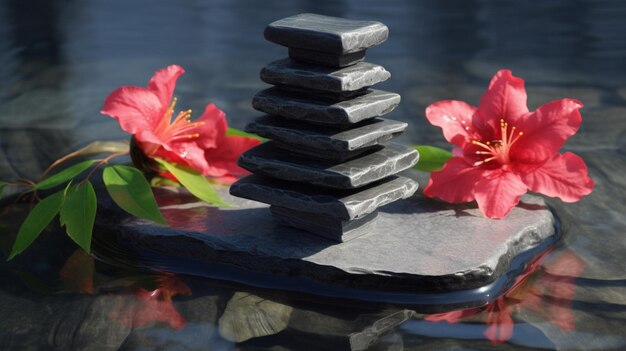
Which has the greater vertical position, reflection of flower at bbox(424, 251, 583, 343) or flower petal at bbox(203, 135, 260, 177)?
flower petal at bbox(203, 135, 260, 177)

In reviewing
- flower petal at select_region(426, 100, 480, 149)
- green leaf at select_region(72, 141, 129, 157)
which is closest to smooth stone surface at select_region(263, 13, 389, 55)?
flower petal at select_region(426, 100, 480, 149)

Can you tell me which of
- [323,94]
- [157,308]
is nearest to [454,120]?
[323,94]

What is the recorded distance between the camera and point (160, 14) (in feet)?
9.54

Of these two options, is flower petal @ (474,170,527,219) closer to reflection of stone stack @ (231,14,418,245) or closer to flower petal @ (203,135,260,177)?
reflection of stone stack @ (231,14,418,245)

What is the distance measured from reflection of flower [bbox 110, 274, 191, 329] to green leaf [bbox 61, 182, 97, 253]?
0.35 ft

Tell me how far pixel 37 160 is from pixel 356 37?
0.75 meters

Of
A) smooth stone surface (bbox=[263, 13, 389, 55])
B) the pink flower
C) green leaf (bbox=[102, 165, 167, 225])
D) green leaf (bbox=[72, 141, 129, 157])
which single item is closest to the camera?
smooth stone surface (bbox=[263, 13, 389, 55])

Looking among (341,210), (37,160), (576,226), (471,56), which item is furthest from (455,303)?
(471,56)

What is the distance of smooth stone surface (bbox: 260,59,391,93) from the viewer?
55.8 inches

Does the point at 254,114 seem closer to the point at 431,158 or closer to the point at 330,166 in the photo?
the point at 431,158

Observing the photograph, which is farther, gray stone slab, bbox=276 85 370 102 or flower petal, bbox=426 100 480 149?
flower petal, bbox=426 100 480 149

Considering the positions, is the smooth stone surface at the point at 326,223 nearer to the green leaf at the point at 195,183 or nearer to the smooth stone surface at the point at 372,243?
the smooth stone surface at the point at 372,243

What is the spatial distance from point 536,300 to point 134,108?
658mm

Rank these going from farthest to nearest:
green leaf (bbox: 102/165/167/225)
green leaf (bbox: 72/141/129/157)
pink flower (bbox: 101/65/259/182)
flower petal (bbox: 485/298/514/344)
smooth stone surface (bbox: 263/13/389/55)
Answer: green leaf (bbox: 72/141/129/157), pink flower (bbox: 101/65/259/182), green leaf (bbox: 102/165/167/225), smooth stone surface (bbox: 263/13/389/55), flower petal (bbox: 485/298/514/344)
